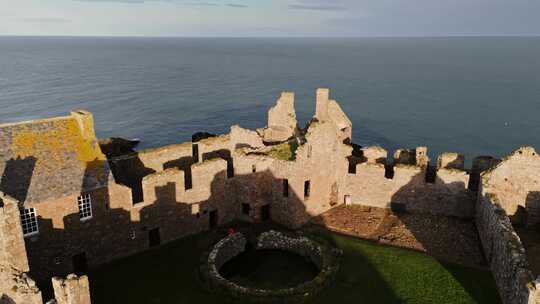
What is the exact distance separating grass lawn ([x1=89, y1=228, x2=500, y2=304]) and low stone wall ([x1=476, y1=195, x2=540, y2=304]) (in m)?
1.34

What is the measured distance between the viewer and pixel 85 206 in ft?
91.1

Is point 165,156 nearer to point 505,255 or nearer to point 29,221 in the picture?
point 29,221

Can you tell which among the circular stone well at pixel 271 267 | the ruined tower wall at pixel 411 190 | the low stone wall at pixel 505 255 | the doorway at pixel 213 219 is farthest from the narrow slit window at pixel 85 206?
the low stone wall at pixel 505 255

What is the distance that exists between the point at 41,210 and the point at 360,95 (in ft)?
356

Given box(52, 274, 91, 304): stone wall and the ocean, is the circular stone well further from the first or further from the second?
the ocean

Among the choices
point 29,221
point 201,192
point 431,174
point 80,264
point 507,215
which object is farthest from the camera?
point 431,174

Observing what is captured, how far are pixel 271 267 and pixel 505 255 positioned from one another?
1443 centimetres

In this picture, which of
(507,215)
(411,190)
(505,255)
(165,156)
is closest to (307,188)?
(411,190)

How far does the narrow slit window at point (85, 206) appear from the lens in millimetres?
27484

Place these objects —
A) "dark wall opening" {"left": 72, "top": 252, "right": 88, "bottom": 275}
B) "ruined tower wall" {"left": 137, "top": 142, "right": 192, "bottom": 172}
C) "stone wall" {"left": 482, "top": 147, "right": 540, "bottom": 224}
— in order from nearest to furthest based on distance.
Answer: "dark wall opening" {"left": 72, "top": 252, "right": 88, "bottom": 275}, "stone wall" {"left": 482, "top": 147, "right": 540, "bottom": 224}, "ruined tower wall" {"left": 137, "top": 142, "right": 192, "bottom": 172}

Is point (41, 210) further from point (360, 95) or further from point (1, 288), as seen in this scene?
point (360, 95)

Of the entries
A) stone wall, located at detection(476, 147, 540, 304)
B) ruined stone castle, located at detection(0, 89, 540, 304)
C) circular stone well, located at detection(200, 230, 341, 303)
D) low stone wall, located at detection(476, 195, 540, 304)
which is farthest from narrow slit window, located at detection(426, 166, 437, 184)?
circular stone well, located at detection(200, 230, 341, 303)

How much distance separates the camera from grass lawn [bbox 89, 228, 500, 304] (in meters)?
25.9

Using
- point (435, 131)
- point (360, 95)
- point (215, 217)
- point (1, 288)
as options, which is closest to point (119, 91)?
point (360, 95)
